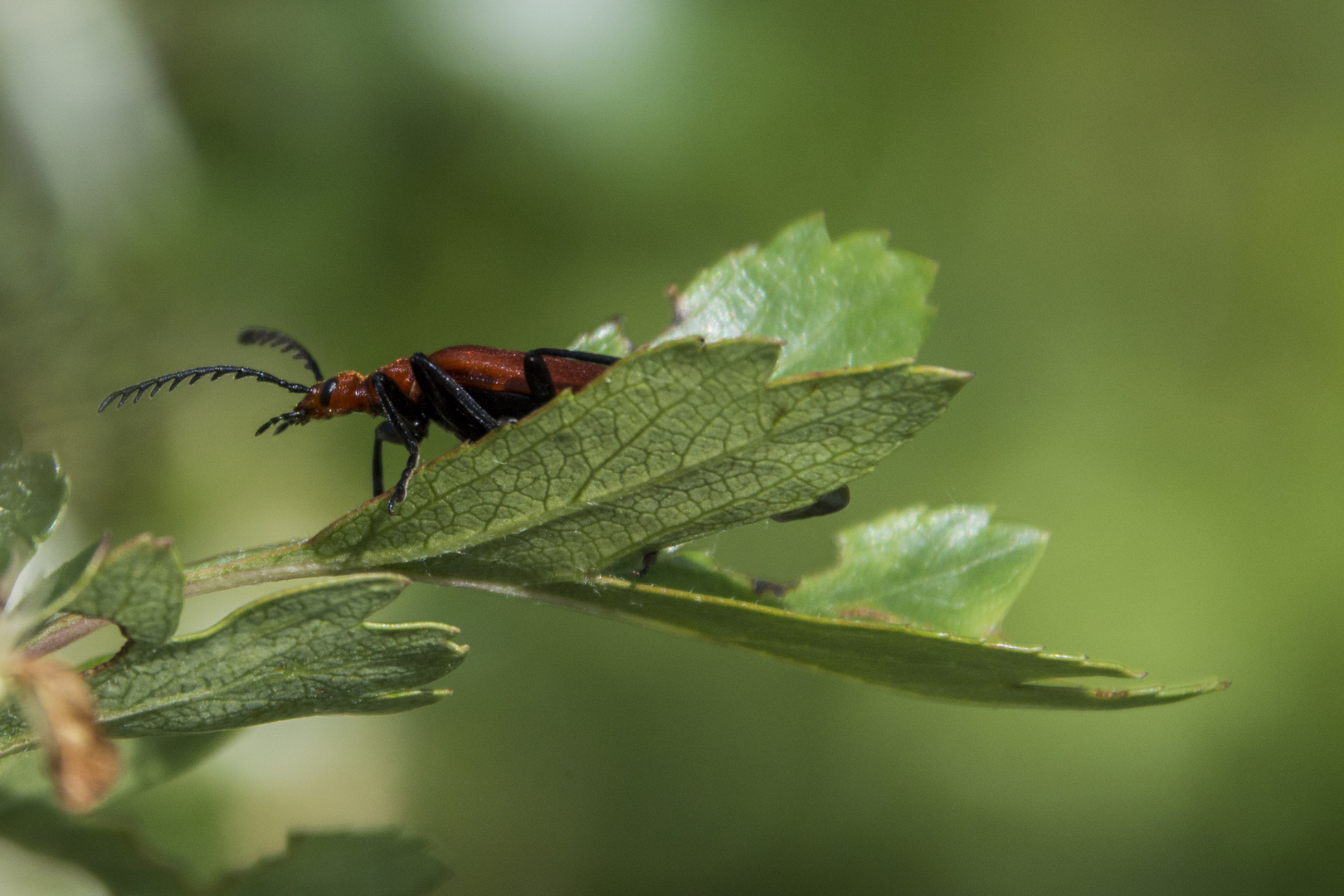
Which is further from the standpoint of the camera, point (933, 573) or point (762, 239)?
point (762, 239)

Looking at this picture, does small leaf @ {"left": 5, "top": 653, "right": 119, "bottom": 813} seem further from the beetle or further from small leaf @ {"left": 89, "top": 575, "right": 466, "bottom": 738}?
the beetle

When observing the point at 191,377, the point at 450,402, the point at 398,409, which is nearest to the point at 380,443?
the point at 398,409

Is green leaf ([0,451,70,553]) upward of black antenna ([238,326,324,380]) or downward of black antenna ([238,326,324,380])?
downward

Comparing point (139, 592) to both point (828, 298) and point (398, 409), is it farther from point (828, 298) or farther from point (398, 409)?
point (398, 409)

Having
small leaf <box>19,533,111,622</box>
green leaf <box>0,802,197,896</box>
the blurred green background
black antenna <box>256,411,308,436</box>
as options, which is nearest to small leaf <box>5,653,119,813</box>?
small leaf <box>19,533,111,622</box>

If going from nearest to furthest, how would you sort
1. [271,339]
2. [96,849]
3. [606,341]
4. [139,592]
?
1. [139,592]
2. [96,849]
3. [606,341]
4. [271,339]

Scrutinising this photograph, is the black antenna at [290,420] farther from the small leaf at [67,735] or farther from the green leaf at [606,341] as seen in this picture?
the small leaf at [67,735]
